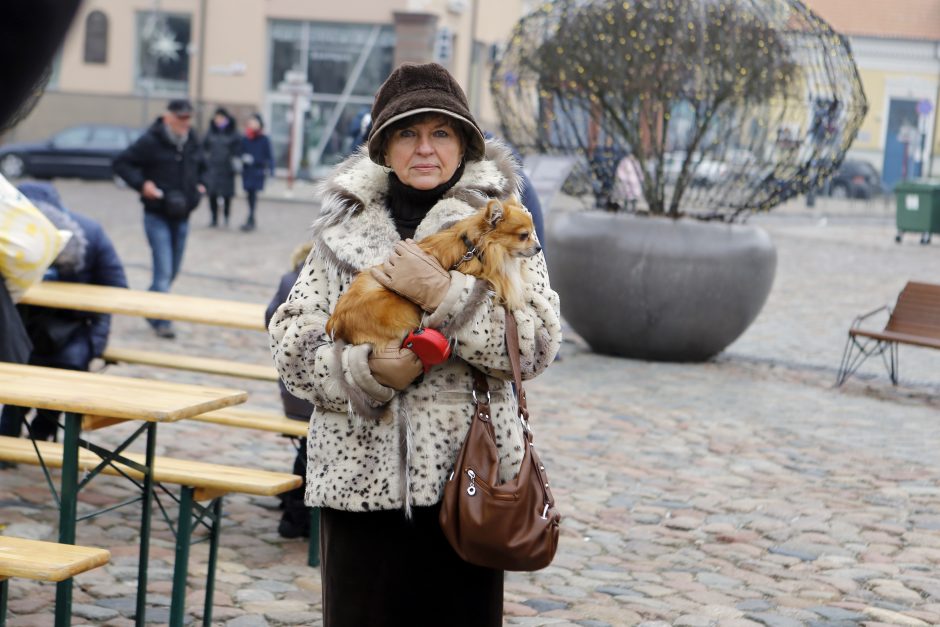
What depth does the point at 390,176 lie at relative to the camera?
3.38 meters

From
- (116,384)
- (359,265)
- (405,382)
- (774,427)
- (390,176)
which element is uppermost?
(390,176)

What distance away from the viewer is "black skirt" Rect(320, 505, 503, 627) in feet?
10.4

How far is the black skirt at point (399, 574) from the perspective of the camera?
3.18 metres

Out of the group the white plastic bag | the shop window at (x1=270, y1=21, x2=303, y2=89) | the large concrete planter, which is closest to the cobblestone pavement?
the large concrete planter

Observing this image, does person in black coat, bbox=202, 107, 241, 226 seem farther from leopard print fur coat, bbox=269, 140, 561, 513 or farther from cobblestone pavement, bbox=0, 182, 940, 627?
leopard print fur coat, bbox=269, 140, 561, 513

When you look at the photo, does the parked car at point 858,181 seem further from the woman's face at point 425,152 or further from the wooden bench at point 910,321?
the woman's face at point 425,152

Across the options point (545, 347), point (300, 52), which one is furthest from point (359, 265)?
point (300, 52)

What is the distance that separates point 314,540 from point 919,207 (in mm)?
25999

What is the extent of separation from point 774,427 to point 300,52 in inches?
1314

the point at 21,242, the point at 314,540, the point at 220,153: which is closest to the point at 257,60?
the point at 220,153

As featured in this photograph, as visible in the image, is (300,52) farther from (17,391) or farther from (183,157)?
(17,391)

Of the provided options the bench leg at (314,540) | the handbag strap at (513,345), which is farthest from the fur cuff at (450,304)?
the bench leg at (314,540)

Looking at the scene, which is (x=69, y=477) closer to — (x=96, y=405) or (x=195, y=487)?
(x=96, y=405)

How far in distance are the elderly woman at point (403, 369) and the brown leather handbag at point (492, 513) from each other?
0.37 ft
